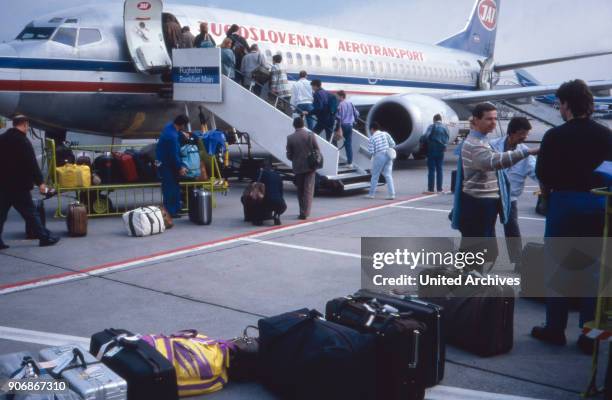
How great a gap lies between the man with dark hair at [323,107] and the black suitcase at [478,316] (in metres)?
8.63

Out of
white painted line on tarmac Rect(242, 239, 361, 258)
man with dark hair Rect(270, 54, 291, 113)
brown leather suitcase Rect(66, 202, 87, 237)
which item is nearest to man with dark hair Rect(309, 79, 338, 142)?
man with dark hair Rect(270, 54, 291, 113)

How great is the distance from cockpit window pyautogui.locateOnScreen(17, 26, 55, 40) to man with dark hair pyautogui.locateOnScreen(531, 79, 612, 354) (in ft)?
32.0

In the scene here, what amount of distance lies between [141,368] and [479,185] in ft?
10.2

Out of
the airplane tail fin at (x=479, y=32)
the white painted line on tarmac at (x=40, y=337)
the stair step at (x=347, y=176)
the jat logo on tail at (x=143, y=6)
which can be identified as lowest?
the white painted line on tarmac at (x=40, y=337)

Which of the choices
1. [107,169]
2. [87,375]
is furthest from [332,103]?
[87,375]

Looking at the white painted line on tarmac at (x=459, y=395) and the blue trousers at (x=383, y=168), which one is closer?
the white painted line on tarmac at (x=459, y=395)

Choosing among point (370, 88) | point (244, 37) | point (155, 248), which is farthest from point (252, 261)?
point (370, 88)

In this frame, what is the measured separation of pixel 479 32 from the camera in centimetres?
Result: 2991

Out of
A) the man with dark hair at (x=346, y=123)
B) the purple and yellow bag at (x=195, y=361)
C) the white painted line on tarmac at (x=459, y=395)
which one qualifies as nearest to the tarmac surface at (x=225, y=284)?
the white painted line on tarmac at (x=459, y=395)

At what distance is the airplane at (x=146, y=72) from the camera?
35.9 feet

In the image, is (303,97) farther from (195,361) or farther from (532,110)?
(532,110)

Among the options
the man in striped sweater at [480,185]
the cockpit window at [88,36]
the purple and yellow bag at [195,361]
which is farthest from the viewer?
the cockpit window at [88,36]

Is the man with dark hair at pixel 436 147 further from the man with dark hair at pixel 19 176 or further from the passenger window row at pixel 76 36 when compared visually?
the man with dark hair at pixel 19 176

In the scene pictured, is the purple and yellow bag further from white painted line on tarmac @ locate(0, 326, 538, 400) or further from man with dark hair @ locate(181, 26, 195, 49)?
man with dark hair @ locate(181, 26, 195, 49)
